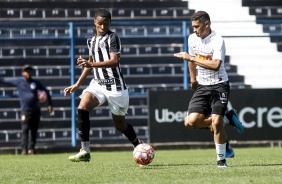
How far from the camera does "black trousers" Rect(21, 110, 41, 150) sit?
1980cm

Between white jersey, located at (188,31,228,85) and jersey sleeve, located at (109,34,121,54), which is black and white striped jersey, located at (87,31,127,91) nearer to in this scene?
jersey sleeve, located at (109,34,121,54)

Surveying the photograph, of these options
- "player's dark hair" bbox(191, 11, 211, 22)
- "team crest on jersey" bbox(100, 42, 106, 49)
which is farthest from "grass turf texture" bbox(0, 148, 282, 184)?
A: "player's dark hair" bbox(191, 11, 211, 22)

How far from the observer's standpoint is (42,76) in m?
21.5

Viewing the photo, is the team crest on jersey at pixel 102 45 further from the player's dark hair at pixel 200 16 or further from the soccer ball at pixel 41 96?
the soccer ball at pixel 41 96

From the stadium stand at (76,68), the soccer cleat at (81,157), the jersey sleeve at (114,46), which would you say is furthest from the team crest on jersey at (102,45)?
the stadium stand at (76,68)

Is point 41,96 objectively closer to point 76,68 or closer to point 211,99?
point 76,68

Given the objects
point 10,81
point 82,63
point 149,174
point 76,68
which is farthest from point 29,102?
point 149,174

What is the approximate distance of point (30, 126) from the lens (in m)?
20.0

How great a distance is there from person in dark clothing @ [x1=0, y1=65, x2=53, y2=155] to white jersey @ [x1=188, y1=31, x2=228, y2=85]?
881cm

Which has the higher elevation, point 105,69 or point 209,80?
point 105,69

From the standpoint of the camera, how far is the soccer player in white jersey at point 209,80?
11172mm

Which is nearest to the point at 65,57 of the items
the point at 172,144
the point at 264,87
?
the point at 172,144

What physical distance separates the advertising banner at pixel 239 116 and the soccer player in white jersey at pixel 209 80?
811 centimetres

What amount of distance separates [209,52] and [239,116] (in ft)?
29.1
